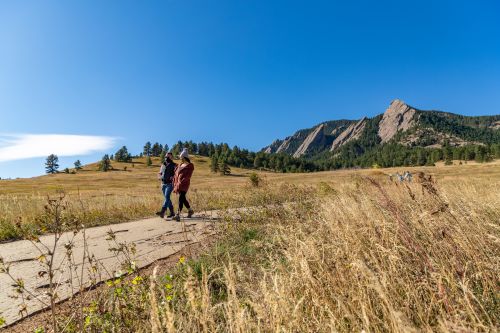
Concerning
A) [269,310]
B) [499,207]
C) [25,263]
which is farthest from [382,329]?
[25,263]

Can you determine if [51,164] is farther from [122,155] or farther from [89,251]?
[89,251]

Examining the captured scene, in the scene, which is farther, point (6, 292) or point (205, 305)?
point (6, 292)

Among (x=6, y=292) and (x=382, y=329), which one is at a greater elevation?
(x=382, y=329)

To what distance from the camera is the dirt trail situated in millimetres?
4074

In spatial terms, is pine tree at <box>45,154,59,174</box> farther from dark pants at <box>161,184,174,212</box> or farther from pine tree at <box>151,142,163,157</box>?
dark pants at <box>161,184,174,212</box>

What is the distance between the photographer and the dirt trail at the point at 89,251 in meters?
4.07

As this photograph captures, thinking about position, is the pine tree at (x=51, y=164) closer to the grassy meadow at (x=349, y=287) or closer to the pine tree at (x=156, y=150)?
the pine tree at (x=156, y=150)

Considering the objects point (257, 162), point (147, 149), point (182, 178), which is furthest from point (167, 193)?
point (147, 149)

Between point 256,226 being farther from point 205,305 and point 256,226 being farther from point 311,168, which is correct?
point 311,168

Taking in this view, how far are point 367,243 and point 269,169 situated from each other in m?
137

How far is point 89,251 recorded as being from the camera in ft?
21.7

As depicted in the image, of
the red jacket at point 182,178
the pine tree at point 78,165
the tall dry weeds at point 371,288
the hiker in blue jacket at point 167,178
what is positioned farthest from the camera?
the pine tree at point 78,165

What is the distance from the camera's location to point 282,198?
13516 mm

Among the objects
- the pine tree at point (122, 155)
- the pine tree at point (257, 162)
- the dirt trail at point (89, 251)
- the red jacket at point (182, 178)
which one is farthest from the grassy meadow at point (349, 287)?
the pine tree at point (122, 155)
